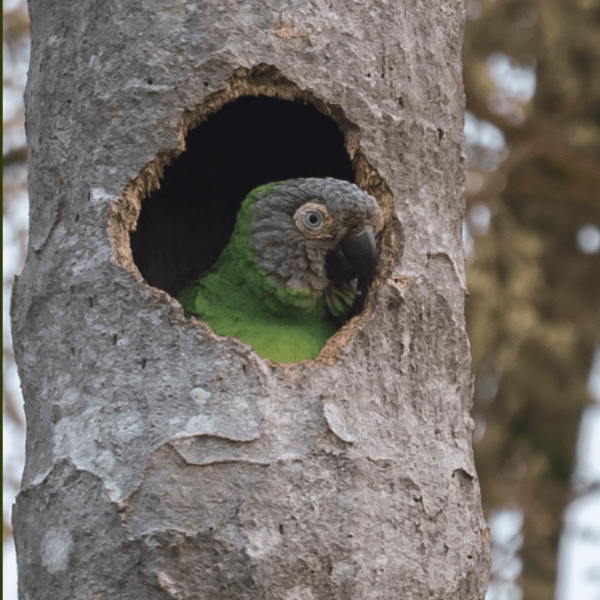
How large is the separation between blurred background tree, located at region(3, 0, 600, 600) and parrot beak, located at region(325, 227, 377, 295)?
2.61 metres

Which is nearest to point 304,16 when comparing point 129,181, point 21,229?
point 129,181

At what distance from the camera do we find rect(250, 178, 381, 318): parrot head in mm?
3174

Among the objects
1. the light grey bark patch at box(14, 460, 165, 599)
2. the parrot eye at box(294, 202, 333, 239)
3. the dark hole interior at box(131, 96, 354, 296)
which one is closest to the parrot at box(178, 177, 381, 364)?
the parrot eye at box(294, 202, 333, 239)

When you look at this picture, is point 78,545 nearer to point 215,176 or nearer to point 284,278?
point 284,278

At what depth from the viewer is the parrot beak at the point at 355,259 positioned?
3062 mm

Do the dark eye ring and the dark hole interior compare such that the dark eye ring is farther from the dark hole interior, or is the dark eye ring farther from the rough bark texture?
the dark hole interior

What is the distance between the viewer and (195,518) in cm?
234

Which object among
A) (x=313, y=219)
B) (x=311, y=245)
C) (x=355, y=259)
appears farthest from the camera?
(x=311, y=245)

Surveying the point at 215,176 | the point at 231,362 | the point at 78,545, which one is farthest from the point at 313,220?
the point at 78,545

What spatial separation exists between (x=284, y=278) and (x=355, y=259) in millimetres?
453

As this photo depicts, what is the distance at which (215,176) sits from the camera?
434 cm

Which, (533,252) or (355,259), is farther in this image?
(533,252)

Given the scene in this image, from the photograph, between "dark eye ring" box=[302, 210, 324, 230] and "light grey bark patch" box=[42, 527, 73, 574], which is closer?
"light grey bark patch" box=[42, 527, 73, 574]

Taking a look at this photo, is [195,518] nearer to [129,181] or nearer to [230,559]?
[230,559]
